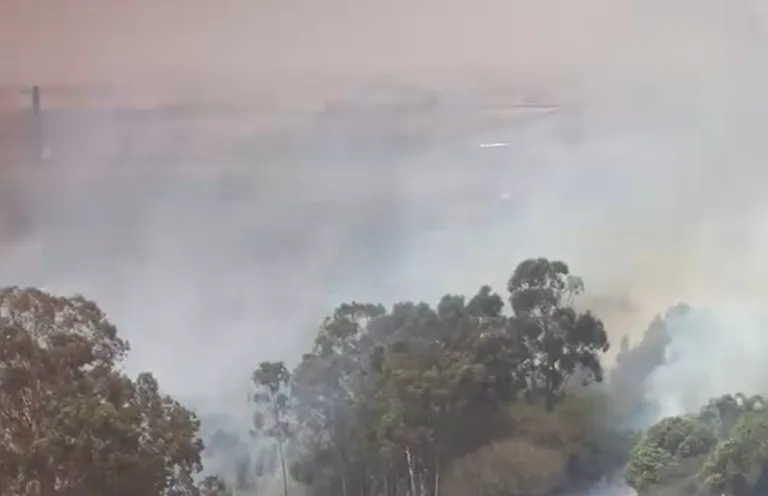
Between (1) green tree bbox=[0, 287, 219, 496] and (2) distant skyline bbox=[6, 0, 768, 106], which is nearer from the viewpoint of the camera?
(1) green tree bbox=[0, 287, 219, 496]

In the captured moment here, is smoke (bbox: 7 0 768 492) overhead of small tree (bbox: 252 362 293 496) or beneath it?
overhead

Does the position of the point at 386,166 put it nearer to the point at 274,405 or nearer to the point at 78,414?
the point at 274,405

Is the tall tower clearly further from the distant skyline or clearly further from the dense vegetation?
the dense vegetation

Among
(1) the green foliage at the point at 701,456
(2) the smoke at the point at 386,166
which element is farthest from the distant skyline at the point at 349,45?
(1) the green foliage at the point at 701,456

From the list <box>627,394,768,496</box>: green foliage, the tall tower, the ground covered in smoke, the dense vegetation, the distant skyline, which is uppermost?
the distant skyline

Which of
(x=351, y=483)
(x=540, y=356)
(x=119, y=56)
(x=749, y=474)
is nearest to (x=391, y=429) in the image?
(x=351, y=483)

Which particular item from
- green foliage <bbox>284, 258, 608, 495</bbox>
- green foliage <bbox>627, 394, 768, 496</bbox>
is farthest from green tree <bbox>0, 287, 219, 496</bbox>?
green foliage <bbox>627, 394, 768, 496</bbox>

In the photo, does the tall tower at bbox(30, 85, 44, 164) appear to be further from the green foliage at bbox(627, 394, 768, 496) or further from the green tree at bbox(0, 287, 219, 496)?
the green foliage at bbox(627, 394, 768, 496)
